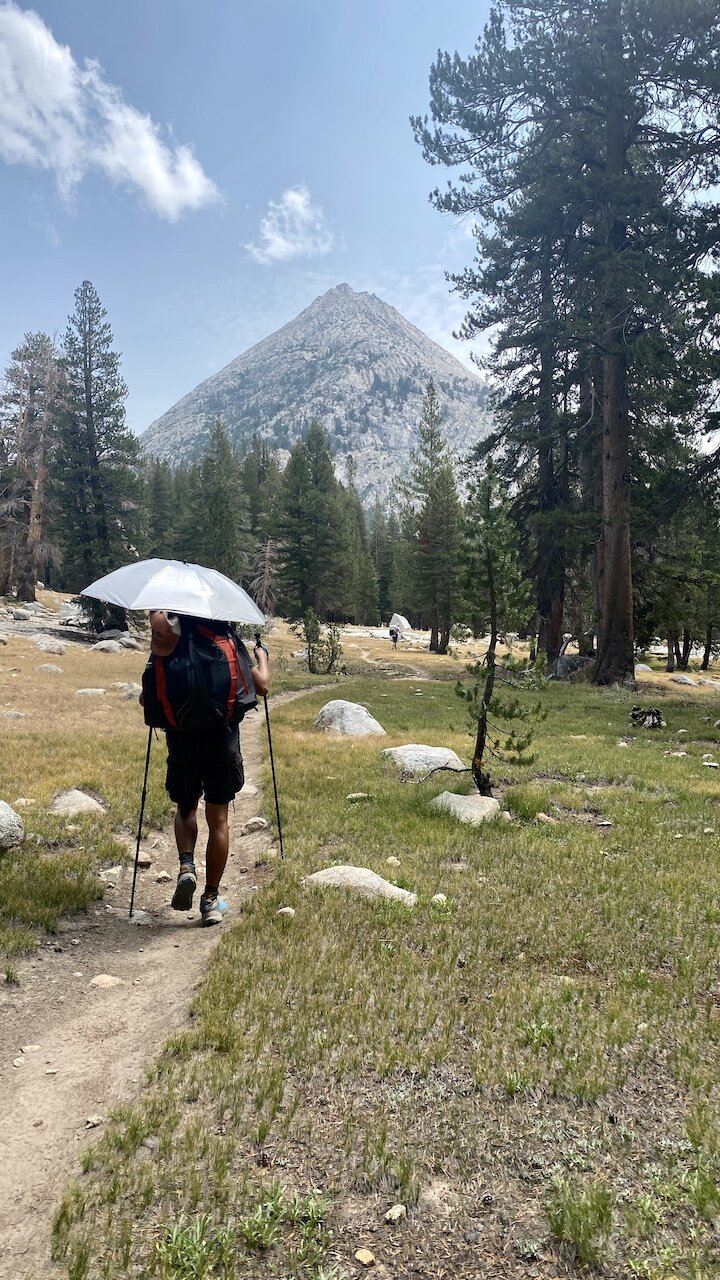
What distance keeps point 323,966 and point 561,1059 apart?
70.6 inches

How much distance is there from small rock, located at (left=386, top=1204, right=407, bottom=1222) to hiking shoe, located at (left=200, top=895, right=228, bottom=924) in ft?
11.3

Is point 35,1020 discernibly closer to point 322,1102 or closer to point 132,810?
point 322,1102

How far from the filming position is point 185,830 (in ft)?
19.9

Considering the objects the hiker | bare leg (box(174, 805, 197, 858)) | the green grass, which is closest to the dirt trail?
the green grass

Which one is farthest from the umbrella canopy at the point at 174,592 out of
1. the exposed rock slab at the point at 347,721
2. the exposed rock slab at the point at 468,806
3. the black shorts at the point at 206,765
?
the exposed rock slab at the point at 347,721

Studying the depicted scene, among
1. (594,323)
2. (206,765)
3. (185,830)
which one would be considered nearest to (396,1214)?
(206,765)

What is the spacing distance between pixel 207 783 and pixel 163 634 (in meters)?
1.44

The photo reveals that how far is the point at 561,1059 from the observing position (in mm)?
3869

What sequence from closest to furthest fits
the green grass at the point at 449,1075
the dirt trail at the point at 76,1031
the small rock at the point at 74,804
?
the green grass at the point at 449,1075 → the dirt trail at the point at 76,1031 → the small rock at the point at 74,804

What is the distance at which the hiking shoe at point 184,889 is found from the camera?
5.90 m

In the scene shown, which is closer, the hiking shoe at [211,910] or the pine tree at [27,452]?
the hiking shoe at [211,910]

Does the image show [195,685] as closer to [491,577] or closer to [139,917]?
[139,917]

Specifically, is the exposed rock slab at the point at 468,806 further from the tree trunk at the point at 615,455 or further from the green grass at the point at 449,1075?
the tree trunk at the point at 615,455

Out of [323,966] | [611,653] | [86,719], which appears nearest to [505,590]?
[323,966]
